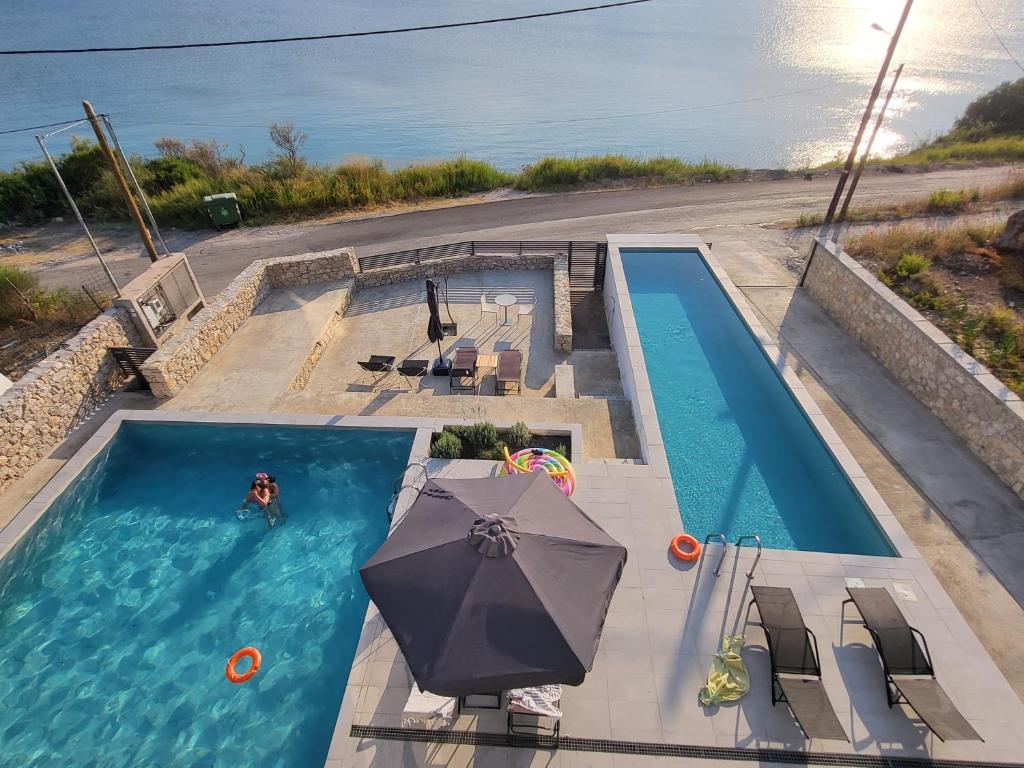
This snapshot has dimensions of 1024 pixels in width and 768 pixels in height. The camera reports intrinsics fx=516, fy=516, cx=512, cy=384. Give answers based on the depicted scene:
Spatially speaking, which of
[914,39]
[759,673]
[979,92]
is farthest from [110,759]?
[914,39]

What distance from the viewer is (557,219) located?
2400 centimetres

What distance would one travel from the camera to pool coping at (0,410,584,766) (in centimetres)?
923

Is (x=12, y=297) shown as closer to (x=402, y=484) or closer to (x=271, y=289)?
(x=271, y=289)

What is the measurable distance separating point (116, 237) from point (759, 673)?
29.0 m

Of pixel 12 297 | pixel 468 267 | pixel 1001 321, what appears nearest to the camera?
pixel 1001 321

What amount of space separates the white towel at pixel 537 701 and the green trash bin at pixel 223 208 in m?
24.7

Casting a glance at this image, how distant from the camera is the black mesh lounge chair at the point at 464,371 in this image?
13.2 meters

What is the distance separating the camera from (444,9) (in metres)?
100

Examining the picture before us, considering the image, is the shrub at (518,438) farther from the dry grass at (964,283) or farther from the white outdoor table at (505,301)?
the dry grass at (964,283)

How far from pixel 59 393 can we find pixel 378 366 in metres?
6.83

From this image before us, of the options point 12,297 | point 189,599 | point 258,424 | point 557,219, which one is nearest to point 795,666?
point 189,599

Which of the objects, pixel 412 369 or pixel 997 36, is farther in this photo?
pixel 997 36

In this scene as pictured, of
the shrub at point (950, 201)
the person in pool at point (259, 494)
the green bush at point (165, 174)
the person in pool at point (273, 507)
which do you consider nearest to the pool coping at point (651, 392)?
the person in pool at point (273, 507)

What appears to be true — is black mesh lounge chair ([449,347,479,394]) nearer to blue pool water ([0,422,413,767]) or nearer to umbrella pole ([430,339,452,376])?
umbrella pole ([430,339,452,376])
